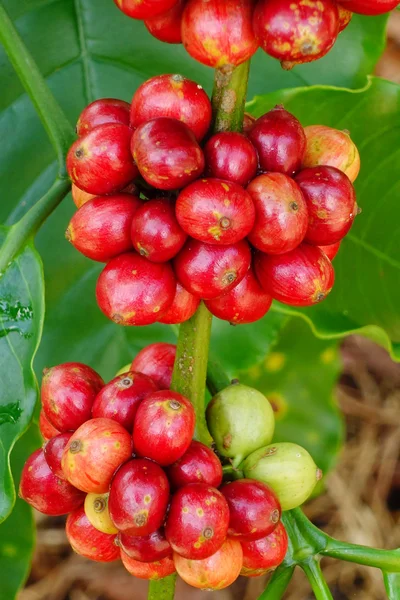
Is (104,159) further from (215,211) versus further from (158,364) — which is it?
(158,364)

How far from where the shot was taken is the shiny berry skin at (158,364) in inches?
40.6

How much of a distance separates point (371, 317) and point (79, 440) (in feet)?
2.47

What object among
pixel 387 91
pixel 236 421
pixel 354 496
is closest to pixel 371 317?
pixel 387 91

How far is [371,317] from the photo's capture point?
4.71 ft

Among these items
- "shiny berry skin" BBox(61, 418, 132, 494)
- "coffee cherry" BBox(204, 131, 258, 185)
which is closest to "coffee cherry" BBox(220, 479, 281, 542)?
"shiny berry skin" BBox(61, 418, 132, 494)

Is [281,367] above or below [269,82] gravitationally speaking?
below

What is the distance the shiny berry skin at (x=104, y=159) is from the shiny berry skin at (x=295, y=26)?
187 millimetres

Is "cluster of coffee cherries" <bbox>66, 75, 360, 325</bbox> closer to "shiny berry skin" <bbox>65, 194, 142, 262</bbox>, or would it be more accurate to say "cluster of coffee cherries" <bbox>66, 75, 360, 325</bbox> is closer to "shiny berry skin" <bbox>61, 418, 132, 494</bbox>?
"shiny berry skin" <bbox>65, 194, 142, 262</bbox>

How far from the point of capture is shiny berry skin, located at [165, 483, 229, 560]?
817 mm

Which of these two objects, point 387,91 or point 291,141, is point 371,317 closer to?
point 387,91

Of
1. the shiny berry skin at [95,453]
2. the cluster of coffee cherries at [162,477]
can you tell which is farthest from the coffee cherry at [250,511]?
the shiny berry skin at [95,453]

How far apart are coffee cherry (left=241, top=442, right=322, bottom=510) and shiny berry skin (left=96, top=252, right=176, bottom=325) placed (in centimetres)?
26

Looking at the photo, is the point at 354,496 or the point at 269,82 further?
the point at 354,496

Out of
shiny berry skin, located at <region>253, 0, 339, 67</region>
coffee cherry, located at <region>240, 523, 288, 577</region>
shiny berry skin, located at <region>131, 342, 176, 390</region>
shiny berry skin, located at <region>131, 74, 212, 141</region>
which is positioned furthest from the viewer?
shiny berry skin, located at <region>131, 342, 176, 390</region>
